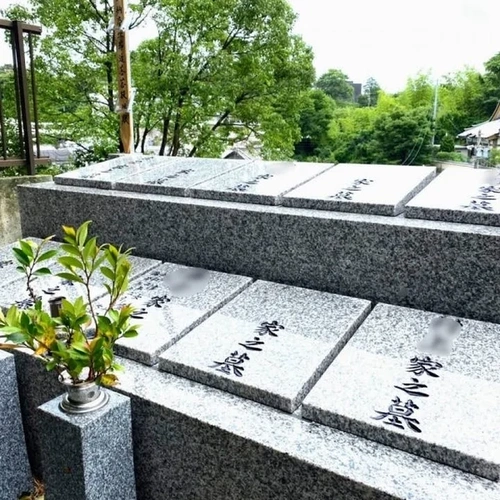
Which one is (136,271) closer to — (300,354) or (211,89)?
(300,354)

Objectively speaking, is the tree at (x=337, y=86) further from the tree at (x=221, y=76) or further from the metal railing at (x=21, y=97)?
the metal railing at (x=21, y=97)

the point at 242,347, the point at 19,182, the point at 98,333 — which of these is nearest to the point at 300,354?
the point at 242,347

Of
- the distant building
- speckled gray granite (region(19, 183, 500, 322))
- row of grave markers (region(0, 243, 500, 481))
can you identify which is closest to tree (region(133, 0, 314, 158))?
speckled gray granite (region(19, 183, 500, 322))

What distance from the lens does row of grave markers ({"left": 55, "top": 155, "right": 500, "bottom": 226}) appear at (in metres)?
2.72

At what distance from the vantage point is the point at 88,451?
6.11ft

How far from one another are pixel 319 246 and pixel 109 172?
229 cm

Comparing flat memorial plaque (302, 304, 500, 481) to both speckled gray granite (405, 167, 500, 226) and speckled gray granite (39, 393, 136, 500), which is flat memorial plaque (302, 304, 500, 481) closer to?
speckled gray granite (405, 167, 500, 226)

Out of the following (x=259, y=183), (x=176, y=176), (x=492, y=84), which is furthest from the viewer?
(x=492, y=84)

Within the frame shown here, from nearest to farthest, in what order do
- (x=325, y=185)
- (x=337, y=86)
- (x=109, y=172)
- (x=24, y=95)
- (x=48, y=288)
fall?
(x=48, y=288), (x=325, y=185), (x=109, y=172), (x=24, y=95), (x=337, y=86)

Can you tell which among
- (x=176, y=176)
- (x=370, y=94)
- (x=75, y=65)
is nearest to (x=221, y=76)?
(x=75, y=65)

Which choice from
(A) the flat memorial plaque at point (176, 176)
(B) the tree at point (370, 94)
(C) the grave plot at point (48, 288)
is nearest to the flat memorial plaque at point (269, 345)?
(C) the grave plot at point (48, 288)

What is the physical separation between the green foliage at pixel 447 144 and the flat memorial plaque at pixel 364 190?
24.5m

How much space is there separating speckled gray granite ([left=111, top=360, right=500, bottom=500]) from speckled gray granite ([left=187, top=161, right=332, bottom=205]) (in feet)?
4.56

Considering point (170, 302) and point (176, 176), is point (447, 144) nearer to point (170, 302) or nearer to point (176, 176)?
point (176, 176)
